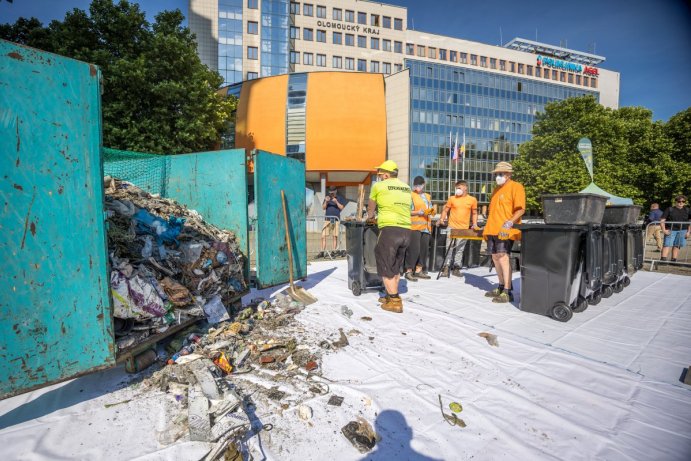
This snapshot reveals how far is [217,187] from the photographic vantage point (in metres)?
4.18

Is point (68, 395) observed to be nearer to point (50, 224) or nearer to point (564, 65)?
point (50, 224)

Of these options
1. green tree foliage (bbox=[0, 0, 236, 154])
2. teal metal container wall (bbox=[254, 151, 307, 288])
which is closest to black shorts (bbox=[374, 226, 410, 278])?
teal metal container wall (bbox=[254, 151, 307, 288])

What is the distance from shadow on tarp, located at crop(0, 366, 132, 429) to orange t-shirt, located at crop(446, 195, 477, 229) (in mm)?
5811

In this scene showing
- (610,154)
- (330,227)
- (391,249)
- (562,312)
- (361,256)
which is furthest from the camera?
(610,154)

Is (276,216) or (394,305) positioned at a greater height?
(276,216)

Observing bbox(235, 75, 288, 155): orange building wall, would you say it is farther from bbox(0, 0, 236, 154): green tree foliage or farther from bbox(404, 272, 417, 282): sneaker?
bbox(404, 272, 417, 282): sneaker

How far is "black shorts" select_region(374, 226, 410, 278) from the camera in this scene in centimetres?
405

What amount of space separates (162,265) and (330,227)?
687cm

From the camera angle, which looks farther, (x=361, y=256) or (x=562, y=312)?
(x=361, y=256)

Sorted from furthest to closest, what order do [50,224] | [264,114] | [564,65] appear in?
[564,65] < [264,114] < [50,224]

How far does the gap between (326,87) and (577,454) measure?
2667 centimetres

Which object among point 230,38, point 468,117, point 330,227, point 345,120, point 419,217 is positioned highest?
point 230,38

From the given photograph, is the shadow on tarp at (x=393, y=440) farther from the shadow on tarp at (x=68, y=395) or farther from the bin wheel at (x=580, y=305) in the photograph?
the bin wheel at (x=580, y=305)

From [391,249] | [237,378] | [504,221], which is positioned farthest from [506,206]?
[237,378]
